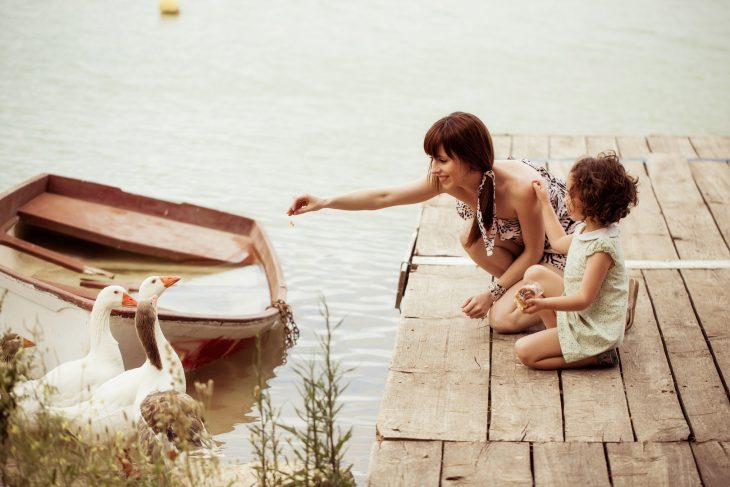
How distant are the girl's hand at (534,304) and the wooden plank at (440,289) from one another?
859mm

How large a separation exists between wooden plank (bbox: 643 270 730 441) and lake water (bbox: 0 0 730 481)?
1.78 metres

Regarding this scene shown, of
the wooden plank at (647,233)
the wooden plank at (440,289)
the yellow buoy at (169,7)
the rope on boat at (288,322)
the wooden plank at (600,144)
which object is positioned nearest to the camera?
the wooden plank at (440,289)

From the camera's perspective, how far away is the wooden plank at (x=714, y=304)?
15.0 feet

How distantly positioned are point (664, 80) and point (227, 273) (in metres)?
10.6

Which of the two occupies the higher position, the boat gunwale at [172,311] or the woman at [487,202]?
the woman at [487,202]

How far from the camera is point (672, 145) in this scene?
27.7 ft

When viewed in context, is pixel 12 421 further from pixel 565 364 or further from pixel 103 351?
pixel 565 364

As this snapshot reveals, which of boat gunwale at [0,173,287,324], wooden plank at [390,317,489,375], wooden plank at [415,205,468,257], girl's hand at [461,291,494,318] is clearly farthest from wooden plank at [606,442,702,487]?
boat gunwale at [0,173,287,324]

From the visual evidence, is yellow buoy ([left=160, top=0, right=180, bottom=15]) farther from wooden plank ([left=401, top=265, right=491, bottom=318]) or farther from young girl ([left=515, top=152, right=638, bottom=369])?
young girl ([left=515, top=152, right=638, bottom=369])

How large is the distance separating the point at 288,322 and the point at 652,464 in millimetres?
3345

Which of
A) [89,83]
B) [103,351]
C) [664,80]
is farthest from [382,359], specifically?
[664,80]

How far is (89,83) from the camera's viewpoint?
556 inches

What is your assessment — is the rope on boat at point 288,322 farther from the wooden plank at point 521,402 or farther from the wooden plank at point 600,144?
the wooden plank at point 600,144

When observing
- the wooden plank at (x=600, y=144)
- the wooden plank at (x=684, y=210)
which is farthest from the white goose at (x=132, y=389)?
the wooden plank at (x=600, y=144)
